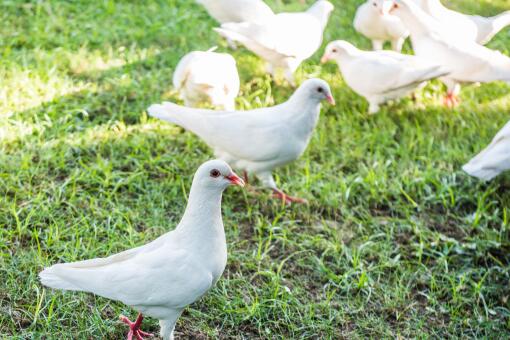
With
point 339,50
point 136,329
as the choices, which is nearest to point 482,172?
point 339,50

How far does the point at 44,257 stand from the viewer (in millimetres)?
3684

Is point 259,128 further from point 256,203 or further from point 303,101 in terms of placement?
point 256,203

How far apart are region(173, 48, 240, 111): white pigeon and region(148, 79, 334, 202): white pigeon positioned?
1.62 feet

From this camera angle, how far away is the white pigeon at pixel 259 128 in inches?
166

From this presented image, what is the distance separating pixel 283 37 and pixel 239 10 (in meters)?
0.58

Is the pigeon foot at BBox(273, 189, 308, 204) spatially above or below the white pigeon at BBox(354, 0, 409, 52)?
below

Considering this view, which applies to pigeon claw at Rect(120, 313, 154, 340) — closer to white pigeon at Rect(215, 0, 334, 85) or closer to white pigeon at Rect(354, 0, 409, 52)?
white pigeon at Rect(215, 0, 334, 85)

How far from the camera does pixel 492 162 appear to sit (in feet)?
13.8

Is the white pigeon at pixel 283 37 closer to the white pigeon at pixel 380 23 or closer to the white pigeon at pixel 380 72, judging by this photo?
the white pigeon at pixel 380 72

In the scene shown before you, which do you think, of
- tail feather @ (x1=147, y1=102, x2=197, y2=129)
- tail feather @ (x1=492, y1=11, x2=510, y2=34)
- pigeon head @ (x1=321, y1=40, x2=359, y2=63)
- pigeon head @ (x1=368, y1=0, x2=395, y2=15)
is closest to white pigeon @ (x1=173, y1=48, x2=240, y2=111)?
tail feather @ (x1=147, y1=102, x2=197, y2=129)

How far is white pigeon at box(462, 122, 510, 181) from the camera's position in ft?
13.7

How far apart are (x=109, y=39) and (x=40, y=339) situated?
142 inches

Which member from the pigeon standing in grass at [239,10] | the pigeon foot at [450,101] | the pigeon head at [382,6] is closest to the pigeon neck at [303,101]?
the pigeon standing in grass at [239,10]

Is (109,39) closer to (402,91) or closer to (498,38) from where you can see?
(402,91)
